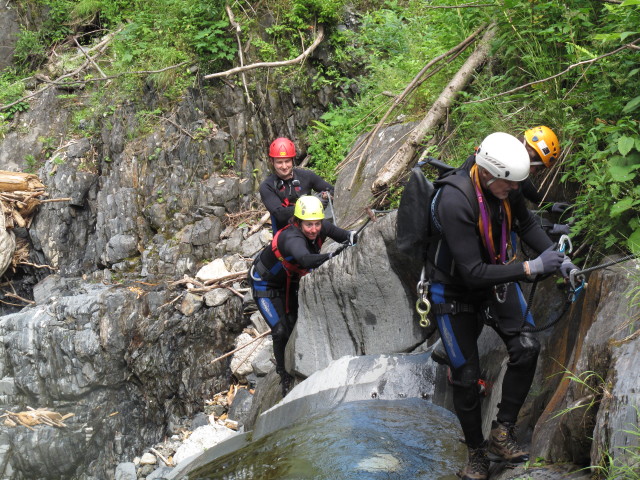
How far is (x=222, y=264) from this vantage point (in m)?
12.2

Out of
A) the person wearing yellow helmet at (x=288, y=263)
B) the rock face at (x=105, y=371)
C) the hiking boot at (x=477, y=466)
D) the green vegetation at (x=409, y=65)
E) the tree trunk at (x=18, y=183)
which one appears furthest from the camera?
the tree trunk at (x=18, y=183)

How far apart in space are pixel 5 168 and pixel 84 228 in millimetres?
2968

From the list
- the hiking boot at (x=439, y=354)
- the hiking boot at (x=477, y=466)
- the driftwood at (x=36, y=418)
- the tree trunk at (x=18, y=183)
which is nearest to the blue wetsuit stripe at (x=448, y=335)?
the hiking boot at (x=477, y=466)

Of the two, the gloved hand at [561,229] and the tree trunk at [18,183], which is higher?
the gloved hand at [561,229]

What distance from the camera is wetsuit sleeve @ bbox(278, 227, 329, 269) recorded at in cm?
613

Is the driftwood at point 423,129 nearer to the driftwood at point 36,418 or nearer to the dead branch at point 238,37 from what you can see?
the dead branch at point 238,37

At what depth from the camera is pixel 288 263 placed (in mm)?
6801

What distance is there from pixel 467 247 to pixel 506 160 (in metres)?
0.55

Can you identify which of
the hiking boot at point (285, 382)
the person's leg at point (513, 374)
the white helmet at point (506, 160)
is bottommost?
the hiking boot at point (285, 382)

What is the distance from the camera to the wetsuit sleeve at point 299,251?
6129 millimetres

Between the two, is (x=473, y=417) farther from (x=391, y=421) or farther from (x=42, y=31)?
(x=42, y=31)

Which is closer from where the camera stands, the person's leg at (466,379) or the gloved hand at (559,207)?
the person's leg at (466,379)

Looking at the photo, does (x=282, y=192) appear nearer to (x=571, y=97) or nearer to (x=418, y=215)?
(x=571, y=97)

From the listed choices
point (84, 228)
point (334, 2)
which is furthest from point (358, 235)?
point (84, 228)
